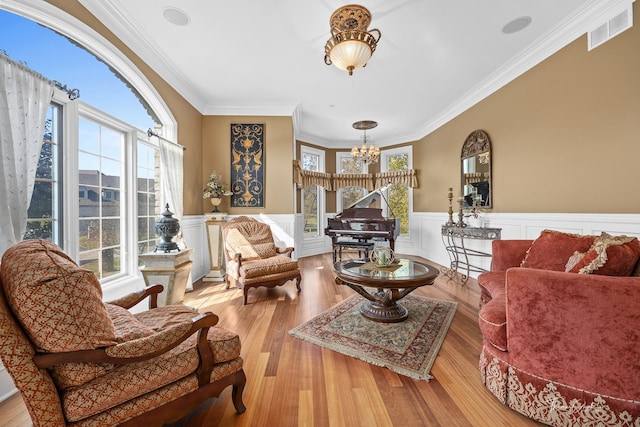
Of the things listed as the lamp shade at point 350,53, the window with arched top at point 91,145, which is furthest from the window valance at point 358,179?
the lamp shade at point 350,53

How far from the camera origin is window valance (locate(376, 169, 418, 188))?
20.9 ft

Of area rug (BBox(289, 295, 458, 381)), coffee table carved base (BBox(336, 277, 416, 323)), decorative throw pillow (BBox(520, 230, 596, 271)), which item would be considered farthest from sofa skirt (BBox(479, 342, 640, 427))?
decorative throw pillow (BBox(520, 230, 596, 271))

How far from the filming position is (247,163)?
4.77m

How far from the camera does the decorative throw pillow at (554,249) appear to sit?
7.21 feet

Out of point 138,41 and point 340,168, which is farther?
point 340,168

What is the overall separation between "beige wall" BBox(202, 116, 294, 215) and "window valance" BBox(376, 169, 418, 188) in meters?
3.07

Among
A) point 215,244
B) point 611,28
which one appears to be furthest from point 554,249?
point 215,244

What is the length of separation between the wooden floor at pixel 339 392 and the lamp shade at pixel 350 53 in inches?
106

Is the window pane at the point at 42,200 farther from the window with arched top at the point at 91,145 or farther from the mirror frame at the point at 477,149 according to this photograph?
the mirror frame at the point at 477,149

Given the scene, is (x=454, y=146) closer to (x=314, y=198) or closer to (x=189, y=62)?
(x=314, y=198)

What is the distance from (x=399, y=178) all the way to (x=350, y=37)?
464 cm

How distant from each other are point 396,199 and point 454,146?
2.20 m

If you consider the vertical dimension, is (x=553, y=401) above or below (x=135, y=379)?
below

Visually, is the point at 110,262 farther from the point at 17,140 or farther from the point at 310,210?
the point at 310,210
